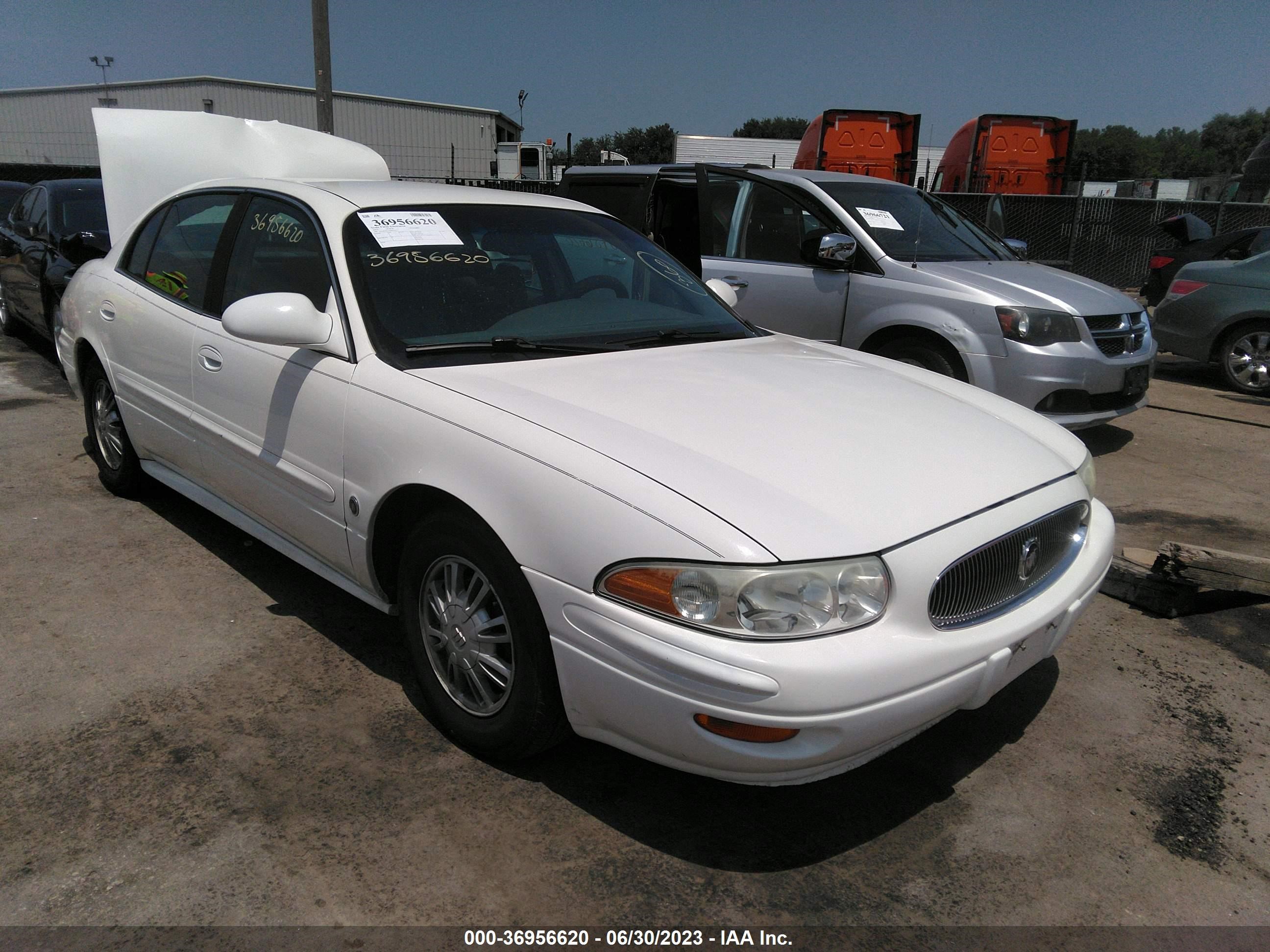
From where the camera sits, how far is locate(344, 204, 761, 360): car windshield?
9.65 feet

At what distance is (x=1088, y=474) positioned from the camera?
2.92m

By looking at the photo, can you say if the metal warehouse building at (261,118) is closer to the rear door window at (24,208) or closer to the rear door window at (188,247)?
the rear door window at (24,208)

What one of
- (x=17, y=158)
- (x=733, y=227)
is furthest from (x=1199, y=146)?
(x=733, y=227)

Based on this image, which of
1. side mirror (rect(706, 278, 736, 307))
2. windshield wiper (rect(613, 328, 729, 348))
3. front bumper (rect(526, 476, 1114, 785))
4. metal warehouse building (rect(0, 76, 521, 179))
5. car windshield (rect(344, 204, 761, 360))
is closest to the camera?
front bumper (rect(526, 476, 1114, 785))

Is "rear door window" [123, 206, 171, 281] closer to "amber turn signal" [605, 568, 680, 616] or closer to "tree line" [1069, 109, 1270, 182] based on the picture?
"amber turn signal" [605, 568, 680, 616]

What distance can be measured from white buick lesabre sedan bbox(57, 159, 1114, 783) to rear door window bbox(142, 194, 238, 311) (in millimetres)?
20

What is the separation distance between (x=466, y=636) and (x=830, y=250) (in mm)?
4224

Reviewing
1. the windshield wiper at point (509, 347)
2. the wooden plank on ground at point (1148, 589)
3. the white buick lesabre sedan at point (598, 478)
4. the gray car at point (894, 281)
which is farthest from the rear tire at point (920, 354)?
the windshield wiper at point (509, 347)

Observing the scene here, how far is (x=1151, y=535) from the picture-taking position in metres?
4.64

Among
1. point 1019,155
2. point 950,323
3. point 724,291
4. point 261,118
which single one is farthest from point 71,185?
point 261,118

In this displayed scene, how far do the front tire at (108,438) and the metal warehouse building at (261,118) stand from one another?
29826 mm

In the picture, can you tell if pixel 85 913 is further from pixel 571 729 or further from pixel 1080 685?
pixel 1080 685

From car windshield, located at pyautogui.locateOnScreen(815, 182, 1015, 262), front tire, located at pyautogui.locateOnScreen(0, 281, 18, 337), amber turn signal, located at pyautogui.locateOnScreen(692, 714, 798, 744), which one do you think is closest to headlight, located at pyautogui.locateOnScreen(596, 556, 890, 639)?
amber turn signal, located at pyautogui.locateOnScreen(692, 714, 798, 744)

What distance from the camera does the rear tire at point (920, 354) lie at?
5.70 meters
